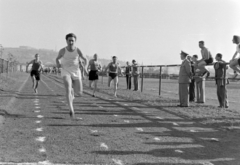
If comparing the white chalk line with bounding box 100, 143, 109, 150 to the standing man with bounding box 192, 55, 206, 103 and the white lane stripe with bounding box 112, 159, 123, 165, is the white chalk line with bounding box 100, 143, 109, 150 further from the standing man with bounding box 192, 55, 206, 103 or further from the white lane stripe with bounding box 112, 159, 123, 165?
the standing man with bounding box 192, 55, 206, 103

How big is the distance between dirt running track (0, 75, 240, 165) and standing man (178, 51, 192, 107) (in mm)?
2678

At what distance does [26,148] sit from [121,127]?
255 cm

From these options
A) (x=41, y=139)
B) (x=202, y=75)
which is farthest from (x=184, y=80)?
(x=41, y=139)

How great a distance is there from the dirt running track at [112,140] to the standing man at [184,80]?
268cm

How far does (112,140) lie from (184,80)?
6373mm

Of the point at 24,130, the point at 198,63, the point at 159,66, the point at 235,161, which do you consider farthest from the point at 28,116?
the point at 159,66

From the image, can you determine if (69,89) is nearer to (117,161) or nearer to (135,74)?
(117,161)

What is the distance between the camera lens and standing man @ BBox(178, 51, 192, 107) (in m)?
11.6

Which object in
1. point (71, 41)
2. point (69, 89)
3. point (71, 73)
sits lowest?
point (69, 89)

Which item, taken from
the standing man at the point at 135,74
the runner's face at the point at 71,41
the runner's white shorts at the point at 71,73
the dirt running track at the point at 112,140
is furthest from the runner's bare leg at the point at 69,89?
the standing man at the point at 135,74

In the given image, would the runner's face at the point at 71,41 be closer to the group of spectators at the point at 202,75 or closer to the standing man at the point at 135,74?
the group of spectators at the point at 202,75

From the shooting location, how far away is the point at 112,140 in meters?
5.89

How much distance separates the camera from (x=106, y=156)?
15.8ft

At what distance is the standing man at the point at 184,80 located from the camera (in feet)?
37.9
